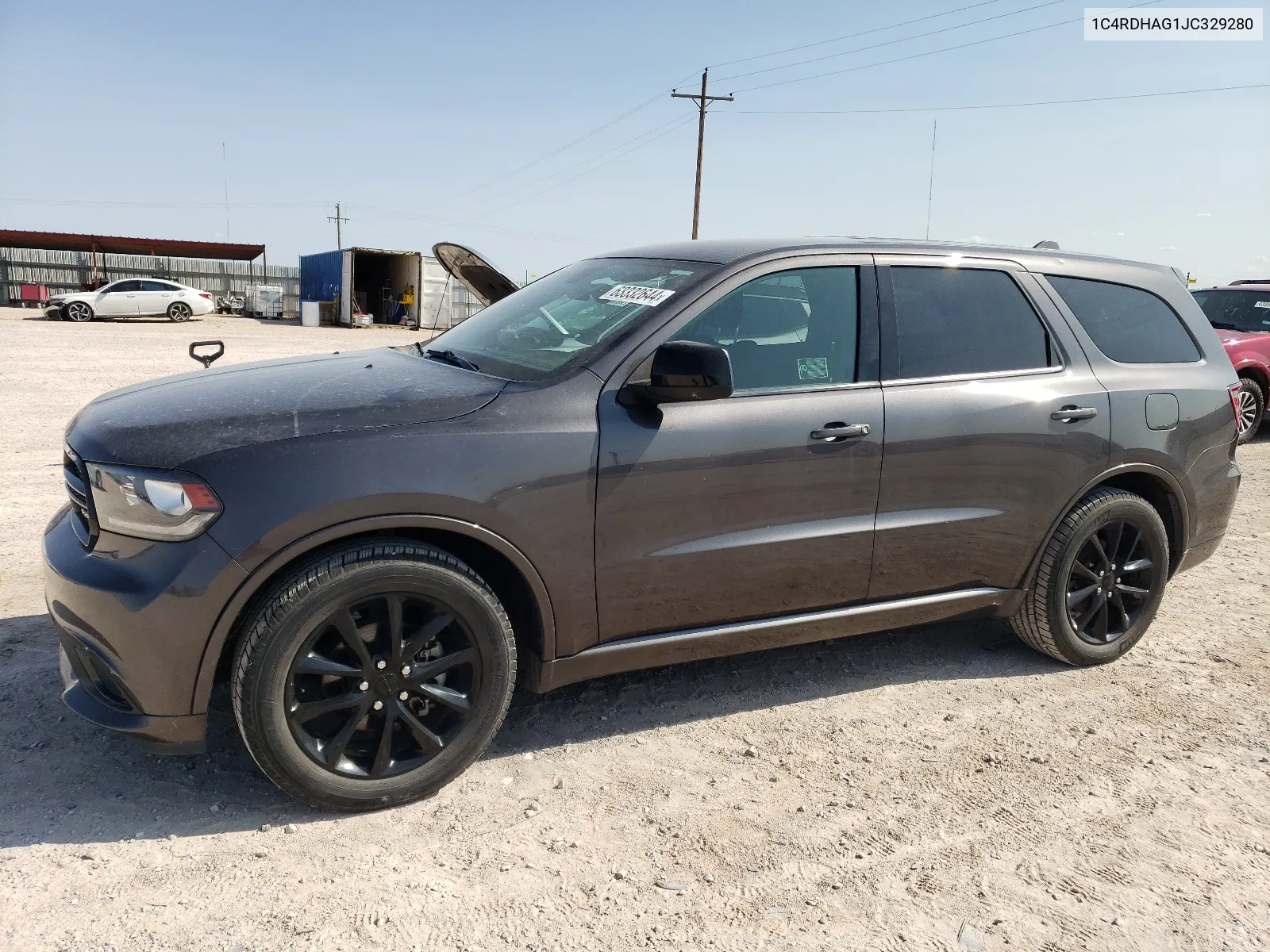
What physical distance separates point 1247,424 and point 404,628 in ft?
36.2

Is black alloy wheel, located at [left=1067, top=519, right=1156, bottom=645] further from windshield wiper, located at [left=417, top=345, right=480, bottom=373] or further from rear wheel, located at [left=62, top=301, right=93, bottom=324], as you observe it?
rear wheel, located at [left=62, top=301, right=93, bottom=324]

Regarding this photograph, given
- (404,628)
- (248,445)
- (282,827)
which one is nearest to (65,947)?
(282,827)

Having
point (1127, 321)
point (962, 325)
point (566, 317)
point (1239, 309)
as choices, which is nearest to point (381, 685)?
point (566, 317)

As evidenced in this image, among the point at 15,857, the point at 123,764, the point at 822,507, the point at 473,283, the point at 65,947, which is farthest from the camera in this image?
the point at 473,283

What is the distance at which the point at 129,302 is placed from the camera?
105 feet

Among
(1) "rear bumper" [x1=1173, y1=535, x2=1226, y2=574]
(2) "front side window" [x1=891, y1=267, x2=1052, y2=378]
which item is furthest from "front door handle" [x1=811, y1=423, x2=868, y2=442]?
(1) "rear bumper" [x1=1173, y1=535, x2=1226, y2=574]

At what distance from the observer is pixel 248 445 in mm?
2816

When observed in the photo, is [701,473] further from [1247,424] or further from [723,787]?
[1247,424]

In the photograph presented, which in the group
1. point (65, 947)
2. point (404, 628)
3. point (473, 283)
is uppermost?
point (473, 283)

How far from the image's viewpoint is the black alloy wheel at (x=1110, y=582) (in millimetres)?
4316

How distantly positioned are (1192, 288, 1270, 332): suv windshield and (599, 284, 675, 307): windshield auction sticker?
31.8 ft

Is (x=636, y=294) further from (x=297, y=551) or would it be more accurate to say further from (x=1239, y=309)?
(x=1239, y=309)

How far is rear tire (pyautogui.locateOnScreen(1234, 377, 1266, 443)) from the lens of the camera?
35.4 ft

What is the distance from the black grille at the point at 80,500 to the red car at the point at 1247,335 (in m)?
10.9
